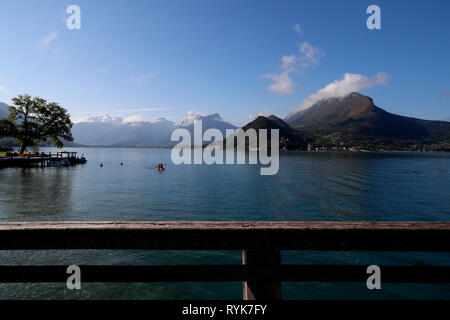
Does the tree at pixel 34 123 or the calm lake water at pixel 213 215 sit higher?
the tree at pixel 34 123

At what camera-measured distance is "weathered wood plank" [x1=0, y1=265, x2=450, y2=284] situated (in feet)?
8.51

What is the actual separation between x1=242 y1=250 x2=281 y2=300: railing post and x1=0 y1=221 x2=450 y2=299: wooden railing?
0.04ft

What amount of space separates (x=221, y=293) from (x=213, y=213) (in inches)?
589

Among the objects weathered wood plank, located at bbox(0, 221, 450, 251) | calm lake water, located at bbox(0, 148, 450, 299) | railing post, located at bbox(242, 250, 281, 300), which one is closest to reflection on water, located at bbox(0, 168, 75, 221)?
calm lake water, located at bbox(0, 148, 450, 299)

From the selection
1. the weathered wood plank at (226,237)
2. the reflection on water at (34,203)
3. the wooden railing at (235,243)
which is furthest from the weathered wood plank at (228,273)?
the reflection on water at (34,203)

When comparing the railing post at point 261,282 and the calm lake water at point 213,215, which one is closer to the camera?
the railing post at point 261,282

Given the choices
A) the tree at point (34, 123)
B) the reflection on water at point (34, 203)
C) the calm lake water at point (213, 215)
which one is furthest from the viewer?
the tree at point (34, 123)

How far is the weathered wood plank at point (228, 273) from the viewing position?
102 inches

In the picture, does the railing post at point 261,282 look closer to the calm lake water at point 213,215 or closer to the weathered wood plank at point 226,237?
the weathered wood plank at point 226,237

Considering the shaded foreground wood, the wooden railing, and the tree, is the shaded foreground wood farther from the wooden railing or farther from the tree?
the tree

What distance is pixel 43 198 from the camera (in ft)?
106

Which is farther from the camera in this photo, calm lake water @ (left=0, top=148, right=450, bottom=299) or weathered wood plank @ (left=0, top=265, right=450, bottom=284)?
calm lake water @ (left=0, top=148, right=450, bottom=299)

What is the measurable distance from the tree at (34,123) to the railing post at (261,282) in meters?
98.2
